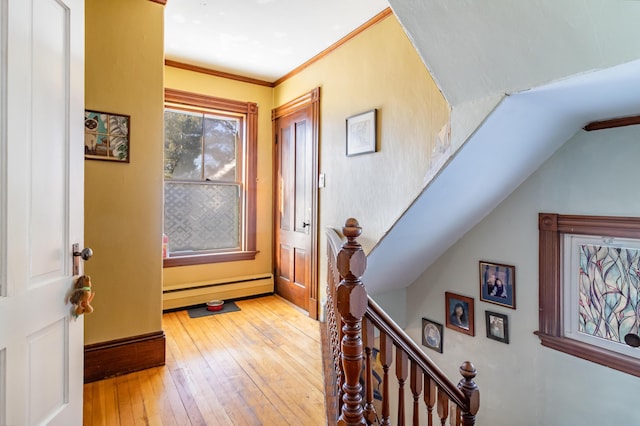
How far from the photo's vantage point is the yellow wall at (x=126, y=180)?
2207 millimetres

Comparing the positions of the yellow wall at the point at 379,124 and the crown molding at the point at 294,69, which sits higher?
the crown molding at the point at 294,69

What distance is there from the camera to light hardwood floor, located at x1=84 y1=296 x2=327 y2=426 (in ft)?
6.03

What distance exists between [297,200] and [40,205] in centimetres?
269

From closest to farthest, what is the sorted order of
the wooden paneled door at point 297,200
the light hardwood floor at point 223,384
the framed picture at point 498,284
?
the light hardwood floor at point 223,384 → the framed picture at point 498,284 → the wooden paneled door at point 297,200

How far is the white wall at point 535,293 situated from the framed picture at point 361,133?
1.02m

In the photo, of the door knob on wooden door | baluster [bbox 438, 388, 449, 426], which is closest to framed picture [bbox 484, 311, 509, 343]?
baluster [bbox 438, 388, 449, 426]

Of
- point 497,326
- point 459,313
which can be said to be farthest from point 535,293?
point 459,313

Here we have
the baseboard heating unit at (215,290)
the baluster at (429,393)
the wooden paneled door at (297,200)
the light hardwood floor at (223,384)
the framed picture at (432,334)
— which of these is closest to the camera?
the baluster at (429,393)

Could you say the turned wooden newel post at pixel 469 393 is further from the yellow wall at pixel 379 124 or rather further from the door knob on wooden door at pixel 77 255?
the door knob on wooden door at pixel 77 255

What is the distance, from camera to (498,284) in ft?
8.28

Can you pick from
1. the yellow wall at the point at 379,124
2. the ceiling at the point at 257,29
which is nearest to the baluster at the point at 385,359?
the yellow wall at the point at 379,124

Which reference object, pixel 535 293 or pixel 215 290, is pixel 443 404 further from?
pixel 215 290

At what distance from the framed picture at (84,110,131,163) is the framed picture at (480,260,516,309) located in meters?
2.82

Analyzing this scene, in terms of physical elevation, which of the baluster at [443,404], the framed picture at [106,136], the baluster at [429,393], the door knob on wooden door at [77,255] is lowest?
the baluster at [443,404]
